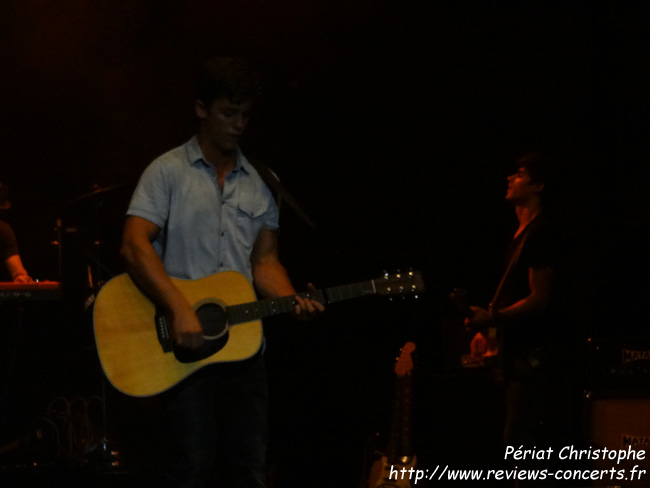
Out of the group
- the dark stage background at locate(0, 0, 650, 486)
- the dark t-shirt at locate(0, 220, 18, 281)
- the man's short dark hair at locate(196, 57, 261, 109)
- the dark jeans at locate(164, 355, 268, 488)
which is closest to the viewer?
the dark jeans at locate(164, 355, 268, 488)

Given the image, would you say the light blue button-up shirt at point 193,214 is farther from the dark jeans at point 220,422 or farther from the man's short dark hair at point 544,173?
the man's short dark hair at point 544,173

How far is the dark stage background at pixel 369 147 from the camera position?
6012mm

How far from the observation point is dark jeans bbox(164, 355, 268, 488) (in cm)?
288

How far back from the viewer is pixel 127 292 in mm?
3062

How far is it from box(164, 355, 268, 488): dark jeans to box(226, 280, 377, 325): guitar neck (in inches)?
6.5

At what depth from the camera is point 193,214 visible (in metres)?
3.11

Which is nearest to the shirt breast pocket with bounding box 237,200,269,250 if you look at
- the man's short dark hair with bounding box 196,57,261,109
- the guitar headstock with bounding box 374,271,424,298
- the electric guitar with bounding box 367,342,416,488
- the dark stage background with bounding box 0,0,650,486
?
the man's short dark hair with bounding box 196,57,261,109

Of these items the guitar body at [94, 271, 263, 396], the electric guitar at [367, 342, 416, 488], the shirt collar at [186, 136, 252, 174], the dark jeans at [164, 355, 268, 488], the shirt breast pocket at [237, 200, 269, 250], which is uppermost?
the shirt collar at [186, 136, 252, 174]

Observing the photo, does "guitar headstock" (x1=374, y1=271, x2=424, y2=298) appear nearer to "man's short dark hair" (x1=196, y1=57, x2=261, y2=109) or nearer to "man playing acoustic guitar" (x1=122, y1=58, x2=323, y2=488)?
"man playing acoustic guitar" (x1=122, y1=58, x2=323, y2=488)

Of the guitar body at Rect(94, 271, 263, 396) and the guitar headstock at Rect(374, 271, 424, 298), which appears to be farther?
the guitar headstock at Rect(374, 271, 424, 298)

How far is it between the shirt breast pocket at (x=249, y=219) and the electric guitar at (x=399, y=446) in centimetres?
247

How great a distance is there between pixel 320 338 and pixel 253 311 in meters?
3.45

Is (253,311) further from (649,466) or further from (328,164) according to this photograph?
(328,164)

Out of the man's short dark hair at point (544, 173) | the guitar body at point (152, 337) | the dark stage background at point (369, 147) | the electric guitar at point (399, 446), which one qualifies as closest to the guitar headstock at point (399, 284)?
the guitar body at point (152, 337)
